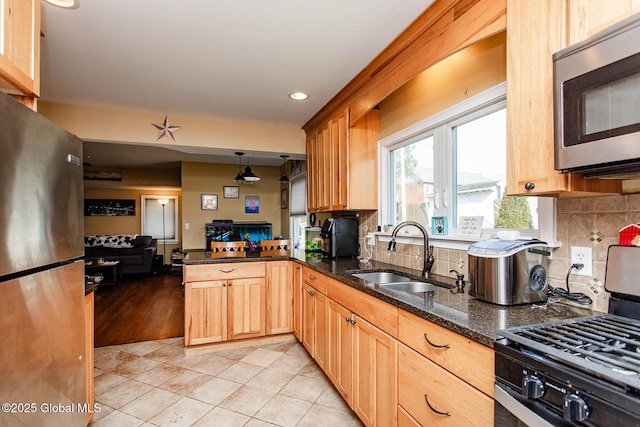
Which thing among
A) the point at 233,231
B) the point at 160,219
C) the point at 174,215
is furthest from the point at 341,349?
the point at 160,219

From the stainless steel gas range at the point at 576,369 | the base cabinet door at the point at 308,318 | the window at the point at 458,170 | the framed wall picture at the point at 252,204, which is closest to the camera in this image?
the stainless steel gas range at the point at 576,369

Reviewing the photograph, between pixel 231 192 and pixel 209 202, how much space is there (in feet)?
1.79

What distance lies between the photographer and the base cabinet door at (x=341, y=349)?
201 centimetres

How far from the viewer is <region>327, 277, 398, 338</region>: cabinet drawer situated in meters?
1.56

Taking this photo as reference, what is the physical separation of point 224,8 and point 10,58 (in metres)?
1.02

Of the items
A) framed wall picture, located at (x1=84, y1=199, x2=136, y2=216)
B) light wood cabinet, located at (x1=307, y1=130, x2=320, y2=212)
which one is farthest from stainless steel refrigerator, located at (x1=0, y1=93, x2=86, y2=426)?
framed wall picture, located at (x1=84, y1=199, x2=136, y2=216)

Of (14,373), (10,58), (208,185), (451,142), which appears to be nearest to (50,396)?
(14,373)

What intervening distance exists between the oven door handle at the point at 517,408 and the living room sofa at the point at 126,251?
7544 mm

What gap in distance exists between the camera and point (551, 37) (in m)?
1.11

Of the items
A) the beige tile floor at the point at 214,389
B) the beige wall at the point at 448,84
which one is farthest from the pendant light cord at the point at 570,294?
the beige tile floor at the point at 214,389

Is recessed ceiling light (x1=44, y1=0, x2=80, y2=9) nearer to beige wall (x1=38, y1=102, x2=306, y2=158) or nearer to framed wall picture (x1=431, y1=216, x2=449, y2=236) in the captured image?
beige wall (x1=38, y1=102, x2=306, y2=158)

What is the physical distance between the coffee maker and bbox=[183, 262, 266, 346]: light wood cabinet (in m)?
0.70

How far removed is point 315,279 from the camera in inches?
105

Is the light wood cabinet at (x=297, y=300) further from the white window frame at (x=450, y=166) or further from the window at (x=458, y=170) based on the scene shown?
the window at (x=458, y=170)
